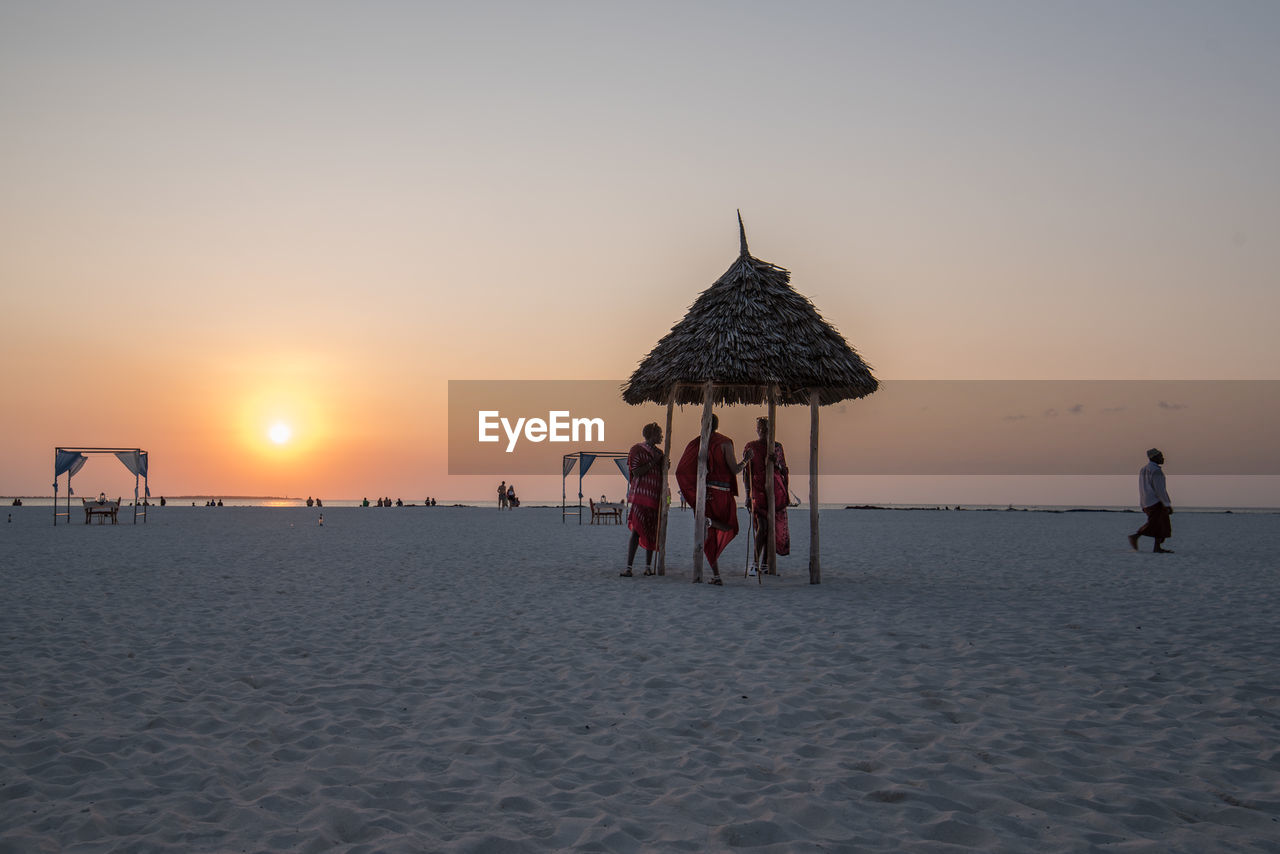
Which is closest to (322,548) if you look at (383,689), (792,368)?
(792,368)

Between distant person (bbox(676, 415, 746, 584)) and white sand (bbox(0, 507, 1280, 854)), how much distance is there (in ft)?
3.91

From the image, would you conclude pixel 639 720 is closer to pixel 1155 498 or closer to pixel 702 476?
pixel 702 476

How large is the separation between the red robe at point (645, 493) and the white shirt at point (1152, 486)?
10.1 metres

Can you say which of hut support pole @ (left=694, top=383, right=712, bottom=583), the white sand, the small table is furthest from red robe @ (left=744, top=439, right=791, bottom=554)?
the small table

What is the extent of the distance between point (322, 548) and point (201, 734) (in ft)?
45.9

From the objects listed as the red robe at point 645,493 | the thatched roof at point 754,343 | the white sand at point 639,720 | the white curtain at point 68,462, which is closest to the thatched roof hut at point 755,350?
the thatched roof at point 754,343

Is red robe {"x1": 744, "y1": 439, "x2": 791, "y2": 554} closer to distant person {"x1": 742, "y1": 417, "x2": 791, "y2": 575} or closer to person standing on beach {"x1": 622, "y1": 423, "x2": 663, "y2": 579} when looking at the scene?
distant person {"x1": 742, "y1": 417, "x2": 791, "y2": 575}

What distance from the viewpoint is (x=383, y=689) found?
552cm

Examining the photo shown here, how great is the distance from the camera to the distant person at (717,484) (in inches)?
438

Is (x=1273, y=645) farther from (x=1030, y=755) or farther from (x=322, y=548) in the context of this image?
(x=322, y=548)

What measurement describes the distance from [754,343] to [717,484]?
199cm

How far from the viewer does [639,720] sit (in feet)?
15.8

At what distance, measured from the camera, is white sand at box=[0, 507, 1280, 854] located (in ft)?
10.9

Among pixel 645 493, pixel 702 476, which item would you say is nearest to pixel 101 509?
pixel 645 493
